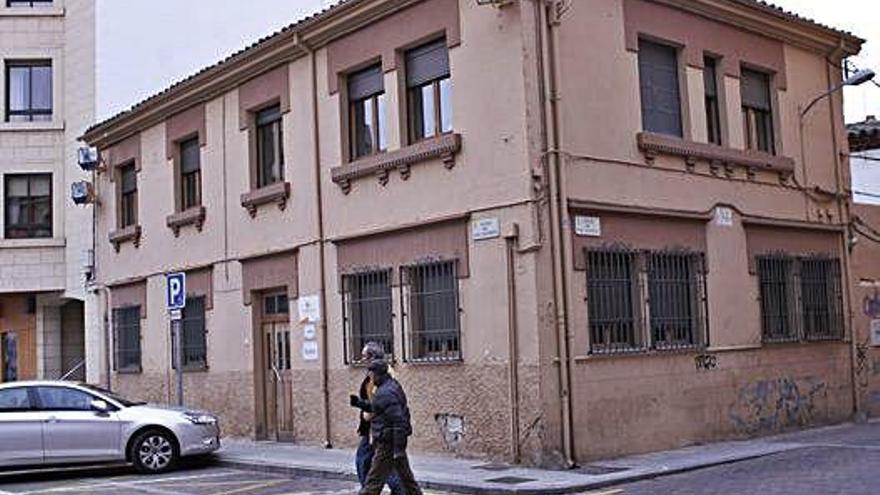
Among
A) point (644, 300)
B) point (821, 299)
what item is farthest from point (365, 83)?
point (821, 299)

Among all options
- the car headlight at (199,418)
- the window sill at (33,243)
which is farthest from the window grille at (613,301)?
the window sill at (33,243)

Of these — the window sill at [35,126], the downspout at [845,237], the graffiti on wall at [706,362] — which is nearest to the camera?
the graffiti on wall at [706,362]

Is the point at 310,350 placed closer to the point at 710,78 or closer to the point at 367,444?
the point at 367,444

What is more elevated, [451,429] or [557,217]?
[557,217]

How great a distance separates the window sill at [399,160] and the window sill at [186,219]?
14.4 ft

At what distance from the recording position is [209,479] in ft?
48.6

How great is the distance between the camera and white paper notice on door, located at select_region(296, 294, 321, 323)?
17406 mm

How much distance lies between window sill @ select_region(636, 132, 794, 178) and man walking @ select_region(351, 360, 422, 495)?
Answer: 21.2 ft

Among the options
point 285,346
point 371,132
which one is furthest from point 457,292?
point 285,346

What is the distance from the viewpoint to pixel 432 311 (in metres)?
15.4

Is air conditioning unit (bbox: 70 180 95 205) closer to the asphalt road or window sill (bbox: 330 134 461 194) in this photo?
the asphalt road

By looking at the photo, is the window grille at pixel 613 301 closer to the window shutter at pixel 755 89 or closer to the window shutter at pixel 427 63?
the window shutter at pixel 427 63

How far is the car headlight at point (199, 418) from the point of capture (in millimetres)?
15984

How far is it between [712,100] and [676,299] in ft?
11.1
